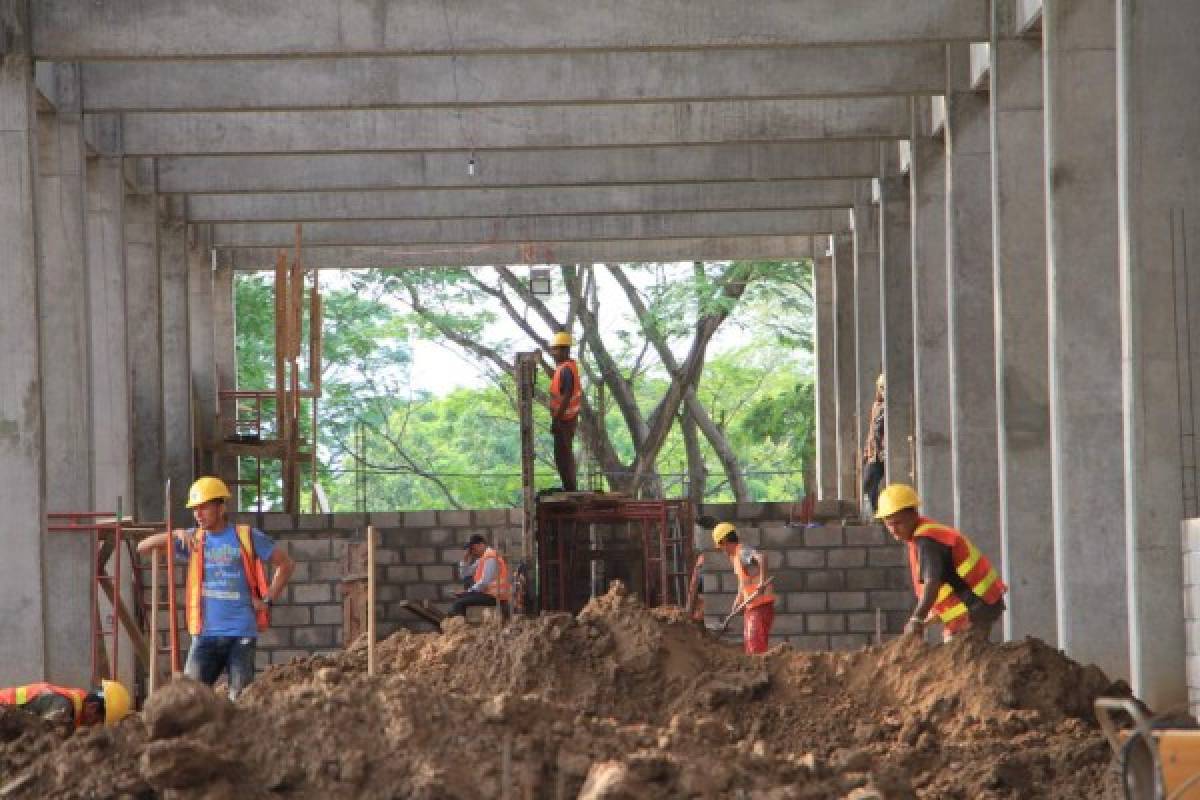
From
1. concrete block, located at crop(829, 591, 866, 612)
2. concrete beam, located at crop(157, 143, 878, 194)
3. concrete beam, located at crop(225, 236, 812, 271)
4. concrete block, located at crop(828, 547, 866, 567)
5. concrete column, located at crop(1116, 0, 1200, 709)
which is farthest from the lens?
concrete beam, located at crop(225, 236, 812, 271)

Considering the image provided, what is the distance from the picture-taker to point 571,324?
4259cm

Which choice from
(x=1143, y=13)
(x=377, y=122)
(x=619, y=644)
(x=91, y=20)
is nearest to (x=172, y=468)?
(x=377, y=122)

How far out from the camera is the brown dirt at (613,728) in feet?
25.6

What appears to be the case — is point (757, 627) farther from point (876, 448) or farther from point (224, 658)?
point (876, 448)

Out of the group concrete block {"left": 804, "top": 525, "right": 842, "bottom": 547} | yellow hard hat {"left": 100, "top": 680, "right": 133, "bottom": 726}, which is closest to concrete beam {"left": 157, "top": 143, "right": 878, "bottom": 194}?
concrete block {"left": 804, "top": 525, "right": 842, "bottom": 547}

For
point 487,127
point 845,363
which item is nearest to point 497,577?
point 487,127

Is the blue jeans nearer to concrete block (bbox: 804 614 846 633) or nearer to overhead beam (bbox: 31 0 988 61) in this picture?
overhead beam (bbox: 31 0 988 61)

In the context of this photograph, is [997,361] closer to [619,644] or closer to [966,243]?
[966,243]

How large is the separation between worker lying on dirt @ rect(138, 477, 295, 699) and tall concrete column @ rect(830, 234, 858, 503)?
19187 millimetres

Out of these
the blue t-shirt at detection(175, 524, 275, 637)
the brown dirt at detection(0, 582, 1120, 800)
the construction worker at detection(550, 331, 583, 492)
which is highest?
the construction worker at detection(550, 331, 583, 492)

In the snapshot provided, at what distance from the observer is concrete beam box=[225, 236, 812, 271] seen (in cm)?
3172

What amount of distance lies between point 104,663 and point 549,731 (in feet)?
37.6

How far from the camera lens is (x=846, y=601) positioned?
21578mm

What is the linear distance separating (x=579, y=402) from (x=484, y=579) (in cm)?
274
